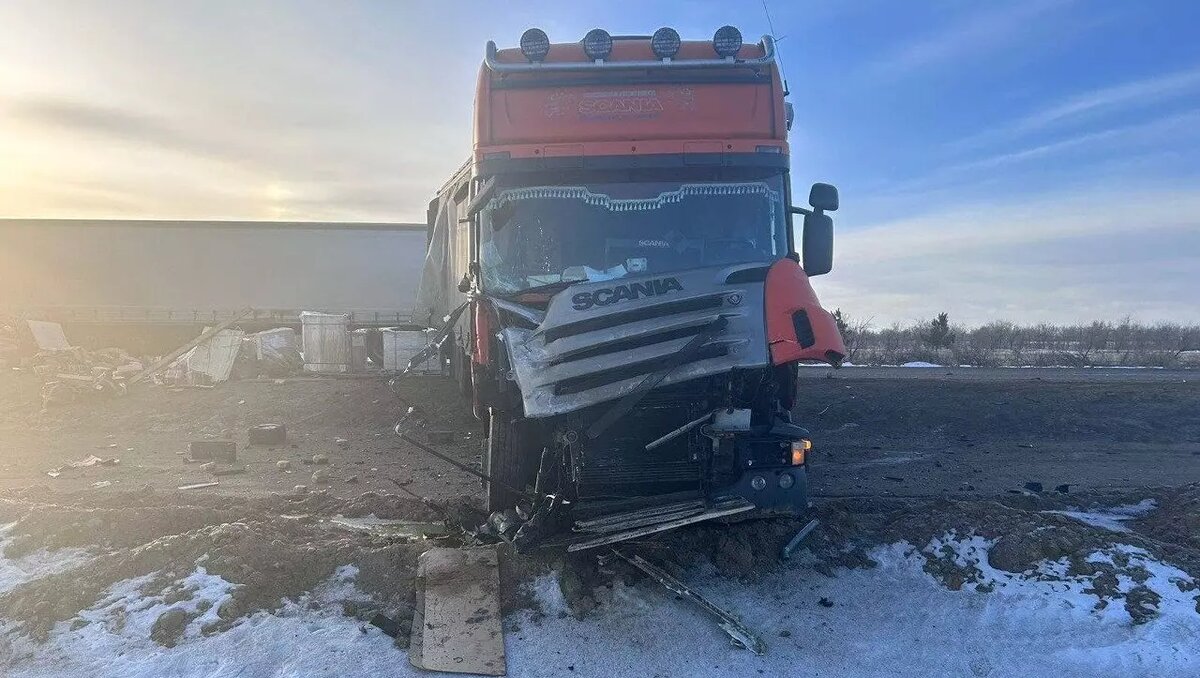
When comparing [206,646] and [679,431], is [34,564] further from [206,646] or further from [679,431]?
[679,431]

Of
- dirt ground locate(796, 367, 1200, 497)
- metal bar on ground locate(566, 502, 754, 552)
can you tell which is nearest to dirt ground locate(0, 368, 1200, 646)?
dirt ground locate(796, 367, 1200, 497)

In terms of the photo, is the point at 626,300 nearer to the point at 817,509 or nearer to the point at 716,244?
the point at 716,244

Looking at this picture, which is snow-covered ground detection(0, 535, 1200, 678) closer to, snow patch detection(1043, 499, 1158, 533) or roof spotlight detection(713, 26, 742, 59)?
snow patch detection(1043, 499, 1158, 533)

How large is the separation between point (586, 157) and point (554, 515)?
2728 millimetres

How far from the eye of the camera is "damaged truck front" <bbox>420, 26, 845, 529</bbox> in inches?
218

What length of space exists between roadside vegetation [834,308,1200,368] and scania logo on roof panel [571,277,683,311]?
15633 millimetres

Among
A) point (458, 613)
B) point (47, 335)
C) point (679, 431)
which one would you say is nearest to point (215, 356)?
point (47, 335)

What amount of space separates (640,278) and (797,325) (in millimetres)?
1104

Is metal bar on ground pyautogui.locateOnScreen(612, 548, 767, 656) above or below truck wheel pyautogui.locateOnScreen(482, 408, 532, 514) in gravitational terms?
below

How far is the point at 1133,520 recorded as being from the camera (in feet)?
24.5

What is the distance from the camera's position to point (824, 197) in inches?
267

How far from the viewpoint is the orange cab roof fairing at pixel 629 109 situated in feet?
21.4

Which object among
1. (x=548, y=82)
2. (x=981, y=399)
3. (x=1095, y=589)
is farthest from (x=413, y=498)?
(x=981, y=399)

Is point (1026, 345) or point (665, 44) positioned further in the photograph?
point (1026, 345)
